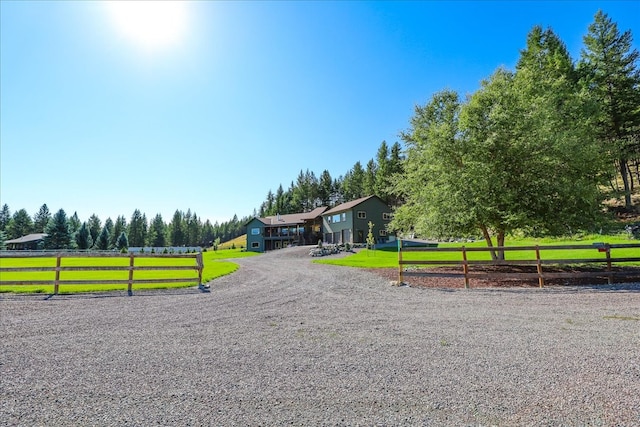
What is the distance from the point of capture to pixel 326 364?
15.6 ft

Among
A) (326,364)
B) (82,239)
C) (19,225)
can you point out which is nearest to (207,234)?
(19,225)

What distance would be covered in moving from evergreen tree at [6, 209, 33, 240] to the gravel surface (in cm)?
10286

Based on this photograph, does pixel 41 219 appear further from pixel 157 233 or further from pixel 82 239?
pixel 82 239

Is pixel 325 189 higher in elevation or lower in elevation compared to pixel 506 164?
higher

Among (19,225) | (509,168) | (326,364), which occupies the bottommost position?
(326,364)

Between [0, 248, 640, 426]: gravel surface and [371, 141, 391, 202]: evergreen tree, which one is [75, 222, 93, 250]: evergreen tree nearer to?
[371, 141, 391, 202]: evergreen tree

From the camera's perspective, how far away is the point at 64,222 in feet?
210

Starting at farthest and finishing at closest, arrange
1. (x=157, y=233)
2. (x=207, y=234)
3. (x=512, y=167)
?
(x=207, y=234)
(x=157, y=233)
(x=512, y=167)

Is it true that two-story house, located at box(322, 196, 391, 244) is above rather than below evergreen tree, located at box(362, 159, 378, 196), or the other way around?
below

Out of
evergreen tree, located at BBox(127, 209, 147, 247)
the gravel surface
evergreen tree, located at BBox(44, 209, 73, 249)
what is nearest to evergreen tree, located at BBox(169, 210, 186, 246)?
evergreen tree, located at BBox(127, 209, 147, 247)

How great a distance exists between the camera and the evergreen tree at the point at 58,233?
205 feet

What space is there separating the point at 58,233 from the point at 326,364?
260ft

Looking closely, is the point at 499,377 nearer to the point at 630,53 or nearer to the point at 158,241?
the point at 630,53

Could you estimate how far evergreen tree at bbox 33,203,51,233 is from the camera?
286 feet
